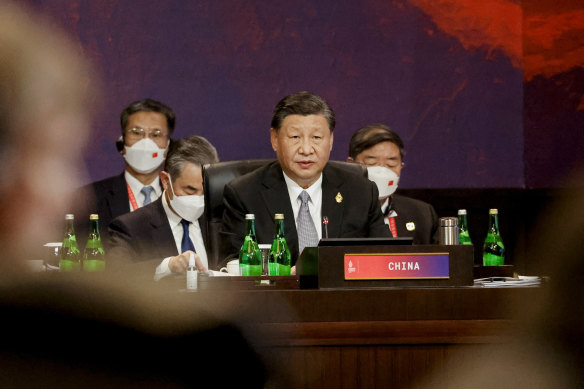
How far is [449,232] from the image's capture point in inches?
61.4

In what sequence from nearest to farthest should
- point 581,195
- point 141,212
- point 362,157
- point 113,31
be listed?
point 141,212, point 362,157, point 581,195, point 113,31

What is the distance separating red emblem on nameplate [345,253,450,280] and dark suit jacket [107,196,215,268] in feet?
4.64

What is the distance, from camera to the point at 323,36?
3939mm

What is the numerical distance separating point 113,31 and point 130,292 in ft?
11.9

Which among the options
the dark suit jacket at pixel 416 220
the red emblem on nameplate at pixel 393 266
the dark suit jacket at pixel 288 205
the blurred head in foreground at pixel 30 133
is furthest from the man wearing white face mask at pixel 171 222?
the blurred head in foreground at pixel 30 133

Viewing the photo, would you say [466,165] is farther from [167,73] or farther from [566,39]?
[167,73]

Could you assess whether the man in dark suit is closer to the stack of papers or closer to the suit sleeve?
the suit sleeve

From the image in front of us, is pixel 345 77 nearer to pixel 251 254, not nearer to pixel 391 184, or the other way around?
pixel 391 184

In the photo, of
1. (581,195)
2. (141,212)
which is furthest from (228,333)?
(581,195)

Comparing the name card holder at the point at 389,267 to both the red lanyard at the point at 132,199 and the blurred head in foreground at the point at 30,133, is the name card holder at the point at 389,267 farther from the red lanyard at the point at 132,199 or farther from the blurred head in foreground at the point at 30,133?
the red lanyard at the point at 132,199

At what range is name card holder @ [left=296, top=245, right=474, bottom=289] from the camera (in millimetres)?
1324

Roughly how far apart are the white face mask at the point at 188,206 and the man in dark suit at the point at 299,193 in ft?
1.79

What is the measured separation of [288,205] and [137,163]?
1435 mm

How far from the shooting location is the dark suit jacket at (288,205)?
229 cm
